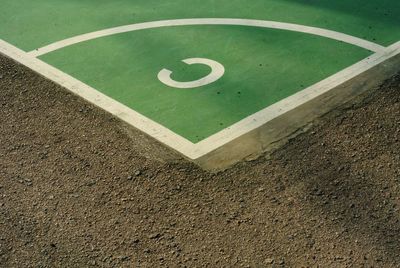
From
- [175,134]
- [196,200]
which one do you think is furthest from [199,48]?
[196,200]

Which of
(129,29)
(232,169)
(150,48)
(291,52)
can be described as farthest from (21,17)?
(232,169)

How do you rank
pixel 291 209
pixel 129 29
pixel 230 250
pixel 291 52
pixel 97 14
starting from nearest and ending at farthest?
1. pixel 230 250
2. pixel 291 209
3. pixel 291 52
4. pixel 129 29
5. pixel 97 14

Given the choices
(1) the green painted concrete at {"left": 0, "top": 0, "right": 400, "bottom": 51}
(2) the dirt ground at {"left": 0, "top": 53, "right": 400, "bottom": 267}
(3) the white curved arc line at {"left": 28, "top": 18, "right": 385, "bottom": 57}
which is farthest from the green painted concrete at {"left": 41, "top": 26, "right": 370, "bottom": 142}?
(2) the dirt ground at {"left": 0, "top": 53, "right": 400, "bottom": 267}

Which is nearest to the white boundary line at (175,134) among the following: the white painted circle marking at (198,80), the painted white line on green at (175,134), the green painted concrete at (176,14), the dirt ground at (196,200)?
the painted white line on green at (175,134)

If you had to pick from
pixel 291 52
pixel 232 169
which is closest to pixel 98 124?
pixel 232 169

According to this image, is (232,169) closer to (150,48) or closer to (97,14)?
(150,48)

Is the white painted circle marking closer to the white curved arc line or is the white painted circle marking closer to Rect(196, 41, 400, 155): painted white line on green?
Rect(196, 41, 400, 155): painted white line on green

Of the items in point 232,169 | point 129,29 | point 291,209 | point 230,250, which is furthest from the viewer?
point 129,29

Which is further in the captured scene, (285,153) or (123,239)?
(285,153)
